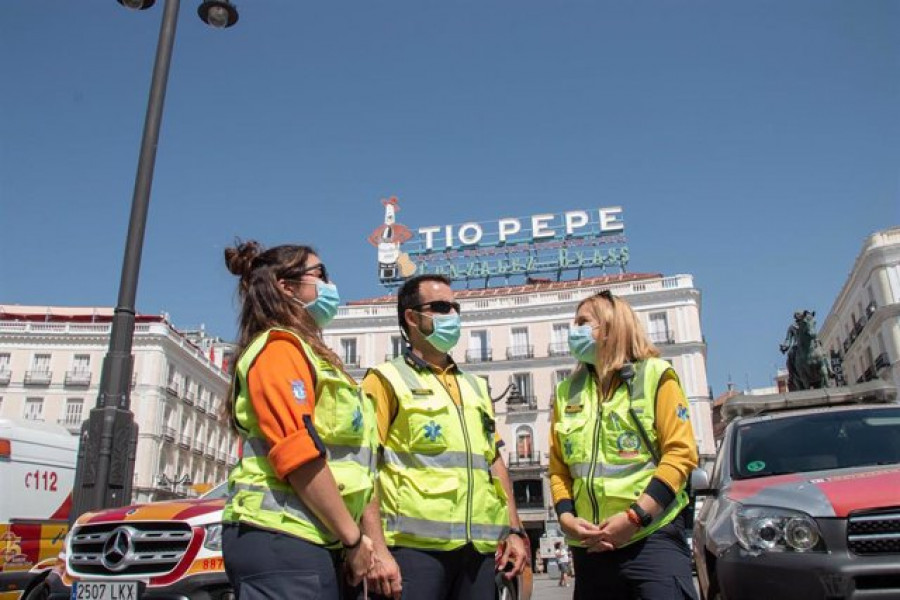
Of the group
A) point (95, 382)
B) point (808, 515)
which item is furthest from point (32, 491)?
point (95, 382)

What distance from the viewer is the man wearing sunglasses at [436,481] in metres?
2.67

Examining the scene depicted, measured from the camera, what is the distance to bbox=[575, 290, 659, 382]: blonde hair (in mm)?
3197

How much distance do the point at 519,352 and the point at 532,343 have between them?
0.98 m

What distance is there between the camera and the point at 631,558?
2.77 m

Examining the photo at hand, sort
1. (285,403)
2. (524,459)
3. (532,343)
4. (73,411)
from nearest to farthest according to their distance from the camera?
(285,403)
(524,459)
(532,343)
(73,411)

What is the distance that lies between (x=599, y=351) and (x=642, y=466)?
598 mm

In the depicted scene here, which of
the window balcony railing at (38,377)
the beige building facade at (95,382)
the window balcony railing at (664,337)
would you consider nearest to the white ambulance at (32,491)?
the beige building facade at (95,382)

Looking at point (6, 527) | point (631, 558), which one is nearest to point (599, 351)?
point (631, 558)

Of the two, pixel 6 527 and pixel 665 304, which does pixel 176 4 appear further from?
pixel 665 304

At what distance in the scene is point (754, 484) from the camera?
3.53 meters

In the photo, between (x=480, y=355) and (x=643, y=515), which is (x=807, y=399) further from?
(x=480, y=355)

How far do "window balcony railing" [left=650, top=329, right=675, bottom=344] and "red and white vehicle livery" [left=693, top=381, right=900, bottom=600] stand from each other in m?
36.8

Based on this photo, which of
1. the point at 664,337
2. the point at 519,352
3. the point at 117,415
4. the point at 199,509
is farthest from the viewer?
the point at 519,352

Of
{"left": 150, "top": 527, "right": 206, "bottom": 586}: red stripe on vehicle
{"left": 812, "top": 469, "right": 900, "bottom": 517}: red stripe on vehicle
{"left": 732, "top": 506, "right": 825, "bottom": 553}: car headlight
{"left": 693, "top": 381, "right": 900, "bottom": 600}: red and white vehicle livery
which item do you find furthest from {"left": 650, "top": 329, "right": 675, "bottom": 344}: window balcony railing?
{"left": 732, "top": 506, "right": 825, "bottom": 553}: car headlight
